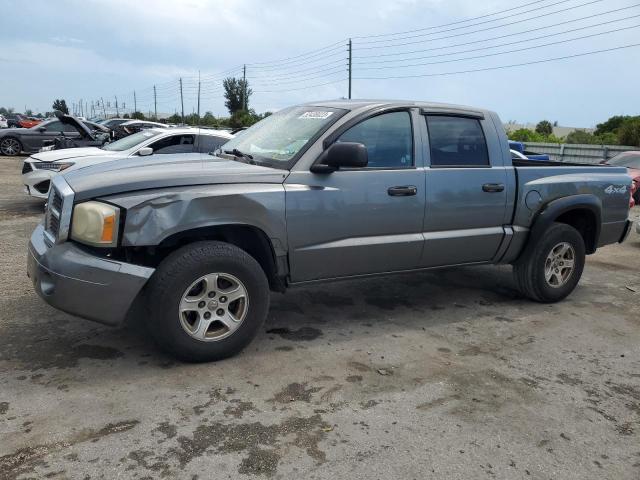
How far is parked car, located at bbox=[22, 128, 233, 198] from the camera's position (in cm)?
899

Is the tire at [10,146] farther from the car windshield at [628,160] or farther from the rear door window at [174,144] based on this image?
the car windshield at [628,160]

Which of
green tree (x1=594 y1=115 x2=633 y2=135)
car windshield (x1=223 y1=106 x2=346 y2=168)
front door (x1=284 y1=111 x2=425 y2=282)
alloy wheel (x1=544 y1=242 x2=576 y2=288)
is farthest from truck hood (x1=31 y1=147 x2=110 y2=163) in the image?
green tree (x1=594 y1=115 x2=633 y2=135)

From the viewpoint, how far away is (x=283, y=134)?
4551 mm

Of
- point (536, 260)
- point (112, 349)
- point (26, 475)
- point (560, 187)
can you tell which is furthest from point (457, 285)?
point (26, 475)

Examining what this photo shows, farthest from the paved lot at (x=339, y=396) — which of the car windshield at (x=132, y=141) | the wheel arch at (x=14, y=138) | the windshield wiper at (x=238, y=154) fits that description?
the wheel arch at (x=14, y=138)

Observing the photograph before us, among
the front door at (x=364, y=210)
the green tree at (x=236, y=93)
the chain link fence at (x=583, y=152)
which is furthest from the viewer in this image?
the green tree at (x=236, y=93)

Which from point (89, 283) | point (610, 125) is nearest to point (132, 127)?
point (89, 283)

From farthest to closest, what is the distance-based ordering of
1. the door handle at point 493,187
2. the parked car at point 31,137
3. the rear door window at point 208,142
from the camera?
1. the parked car at point 31,137
2. the rear door window at point 208,142
3. the door handle at point 493,187

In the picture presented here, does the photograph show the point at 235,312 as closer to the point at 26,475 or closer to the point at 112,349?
the point at 112,349

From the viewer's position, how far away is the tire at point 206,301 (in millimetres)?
3570

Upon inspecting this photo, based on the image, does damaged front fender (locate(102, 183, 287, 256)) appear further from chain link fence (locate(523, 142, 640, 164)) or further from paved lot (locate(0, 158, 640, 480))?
chain link fence (locate(523, 142, 640, 164))

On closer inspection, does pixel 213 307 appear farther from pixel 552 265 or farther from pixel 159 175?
pixel 552 265

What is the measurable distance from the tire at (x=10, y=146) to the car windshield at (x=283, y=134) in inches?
689

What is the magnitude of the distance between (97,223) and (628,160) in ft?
45.4
